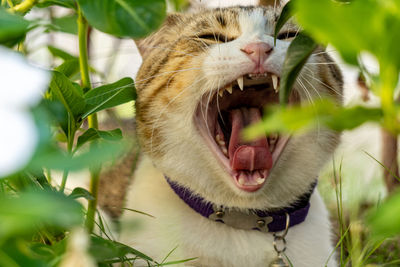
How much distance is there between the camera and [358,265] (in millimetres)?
1467

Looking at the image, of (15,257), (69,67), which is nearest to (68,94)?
(69,67)

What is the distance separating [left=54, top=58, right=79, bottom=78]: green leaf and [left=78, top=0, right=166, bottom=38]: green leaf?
663 mm

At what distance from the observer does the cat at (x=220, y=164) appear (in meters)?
1.60

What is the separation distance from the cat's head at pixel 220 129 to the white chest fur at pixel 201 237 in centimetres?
10

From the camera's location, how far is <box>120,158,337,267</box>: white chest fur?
1604mm

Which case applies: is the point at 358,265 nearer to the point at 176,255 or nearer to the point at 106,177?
the point at 176,255

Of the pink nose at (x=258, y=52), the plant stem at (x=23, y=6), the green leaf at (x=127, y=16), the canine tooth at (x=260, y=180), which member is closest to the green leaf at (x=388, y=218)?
the green leaf at (x=127, y=16)

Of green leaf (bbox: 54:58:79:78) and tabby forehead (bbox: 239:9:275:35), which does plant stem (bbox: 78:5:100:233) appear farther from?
tabby forehead (bbox: 239:9:275:35)

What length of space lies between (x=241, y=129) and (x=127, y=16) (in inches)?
39.2

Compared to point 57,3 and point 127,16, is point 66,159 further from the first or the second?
point 57,3

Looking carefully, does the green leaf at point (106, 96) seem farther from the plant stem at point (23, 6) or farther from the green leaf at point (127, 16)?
the green leaf at point (127, 16)

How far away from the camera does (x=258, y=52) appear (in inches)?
56.9

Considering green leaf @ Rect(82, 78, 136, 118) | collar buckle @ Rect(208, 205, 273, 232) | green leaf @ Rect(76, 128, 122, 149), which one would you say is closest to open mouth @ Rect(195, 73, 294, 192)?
collar buckle @ Rect(208, 205, 273, 232)

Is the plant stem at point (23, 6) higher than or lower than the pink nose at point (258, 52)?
higher
